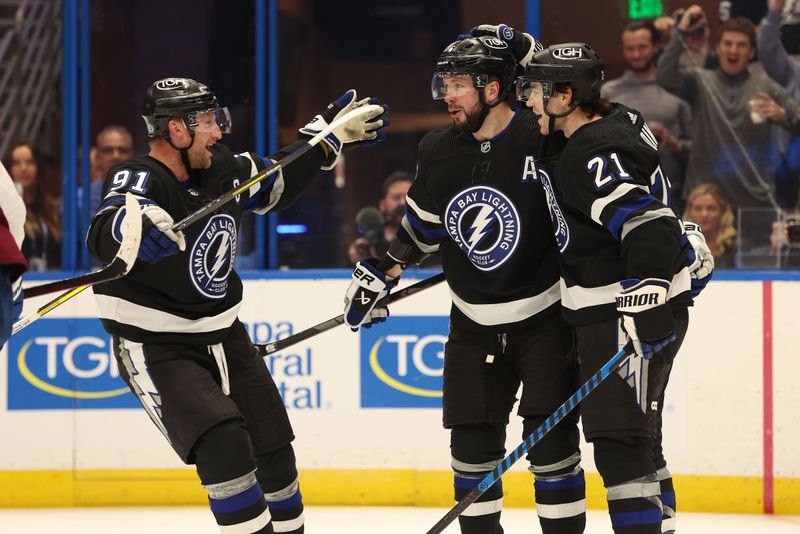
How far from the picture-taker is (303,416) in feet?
15.6

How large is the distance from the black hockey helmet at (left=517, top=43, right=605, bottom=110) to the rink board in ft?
5.90

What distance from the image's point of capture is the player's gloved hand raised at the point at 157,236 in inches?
115

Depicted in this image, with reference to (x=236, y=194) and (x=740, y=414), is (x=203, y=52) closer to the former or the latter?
(x=236, y=194)

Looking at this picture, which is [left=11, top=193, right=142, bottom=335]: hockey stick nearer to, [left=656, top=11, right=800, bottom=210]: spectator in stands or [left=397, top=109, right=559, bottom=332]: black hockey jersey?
[left=397, top=109, right=559, bottom=332]: black hockey jersey

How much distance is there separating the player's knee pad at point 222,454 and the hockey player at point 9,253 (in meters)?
0.63

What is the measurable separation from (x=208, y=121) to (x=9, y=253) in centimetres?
88

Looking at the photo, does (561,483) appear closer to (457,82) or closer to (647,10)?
(457,82)

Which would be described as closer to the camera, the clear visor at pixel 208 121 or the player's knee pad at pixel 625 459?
the player's knee pad at pixel 625 459

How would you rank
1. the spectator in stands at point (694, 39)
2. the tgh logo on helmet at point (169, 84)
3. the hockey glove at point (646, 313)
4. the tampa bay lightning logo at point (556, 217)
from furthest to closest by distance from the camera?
the spectator in stands at point (694, 39) → the tgh logo on helmet at point (169, 84) → the tampa bay lightning logo at point (556, 217) → the hockey glove at point (646, 313)

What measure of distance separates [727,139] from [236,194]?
233 cm

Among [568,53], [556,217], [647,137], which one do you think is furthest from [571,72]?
[556,217]

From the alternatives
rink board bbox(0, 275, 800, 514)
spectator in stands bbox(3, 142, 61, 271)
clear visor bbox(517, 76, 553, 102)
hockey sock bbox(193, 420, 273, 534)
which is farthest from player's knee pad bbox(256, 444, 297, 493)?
spectator in stands bbox(3, 142, 61, 271)

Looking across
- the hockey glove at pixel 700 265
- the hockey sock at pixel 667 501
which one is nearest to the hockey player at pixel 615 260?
the hockey glove at pixel 700 265

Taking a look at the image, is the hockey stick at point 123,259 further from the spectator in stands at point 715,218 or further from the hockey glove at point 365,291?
the spectator in stands at point 715,218
